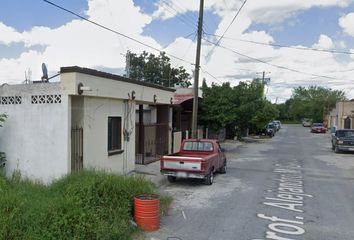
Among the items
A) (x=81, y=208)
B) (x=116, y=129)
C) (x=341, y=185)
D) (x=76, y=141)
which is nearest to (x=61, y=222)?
(x=81, y=208)

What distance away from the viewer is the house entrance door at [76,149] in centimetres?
1036

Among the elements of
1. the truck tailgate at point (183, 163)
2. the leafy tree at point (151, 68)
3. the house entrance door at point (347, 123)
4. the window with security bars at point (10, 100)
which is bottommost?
the truck tailgate at point (183, 163)

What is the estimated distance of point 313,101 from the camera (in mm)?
89625

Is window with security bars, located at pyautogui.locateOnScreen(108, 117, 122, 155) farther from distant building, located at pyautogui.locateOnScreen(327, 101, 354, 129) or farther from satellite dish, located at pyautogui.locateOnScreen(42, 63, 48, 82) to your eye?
distant building, located at pyautogui.locateOnScreen(327, 101, 354, 129)

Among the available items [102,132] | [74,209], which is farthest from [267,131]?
[74,209]

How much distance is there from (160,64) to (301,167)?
36.6m

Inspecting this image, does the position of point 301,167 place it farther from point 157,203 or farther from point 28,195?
point 28,195

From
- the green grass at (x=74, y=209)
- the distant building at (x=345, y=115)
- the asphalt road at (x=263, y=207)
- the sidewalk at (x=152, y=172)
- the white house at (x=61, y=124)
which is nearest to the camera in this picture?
the green grass at (x=74, y=209)

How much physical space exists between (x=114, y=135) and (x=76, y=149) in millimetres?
2461

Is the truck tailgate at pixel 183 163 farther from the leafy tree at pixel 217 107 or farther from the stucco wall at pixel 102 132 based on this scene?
the leafy tree at pixel 217 107

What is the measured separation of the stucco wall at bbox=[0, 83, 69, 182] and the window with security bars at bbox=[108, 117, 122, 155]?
2.51 metres

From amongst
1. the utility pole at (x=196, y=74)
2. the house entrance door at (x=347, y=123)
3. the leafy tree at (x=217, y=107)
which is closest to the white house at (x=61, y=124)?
the utility pole at (x=196, y=74)

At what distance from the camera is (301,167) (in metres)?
17.6

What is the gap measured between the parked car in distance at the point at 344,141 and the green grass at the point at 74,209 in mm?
21643
